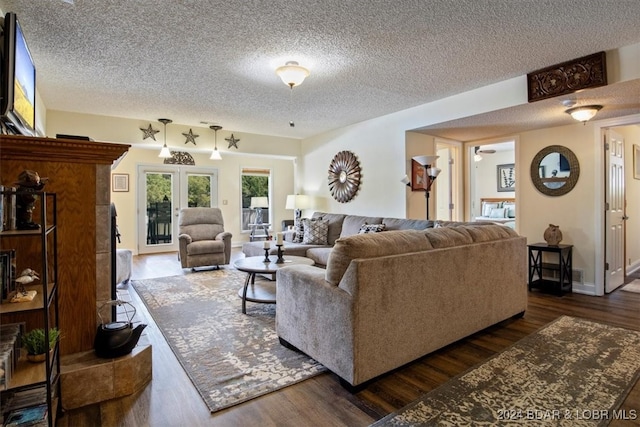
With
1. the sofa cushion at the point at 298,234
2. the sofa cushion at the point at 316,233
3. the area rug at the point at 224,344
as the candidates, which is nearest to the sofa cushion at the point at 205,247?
the area rug at the point at 224,344

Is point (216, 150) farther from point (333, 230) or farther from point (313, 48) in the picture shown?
point (313, 48)

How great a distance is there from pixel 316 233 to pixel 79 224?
3.66 meters

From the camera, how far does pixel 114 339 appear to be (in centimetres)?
200

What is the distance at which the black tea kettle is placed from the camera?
199cm

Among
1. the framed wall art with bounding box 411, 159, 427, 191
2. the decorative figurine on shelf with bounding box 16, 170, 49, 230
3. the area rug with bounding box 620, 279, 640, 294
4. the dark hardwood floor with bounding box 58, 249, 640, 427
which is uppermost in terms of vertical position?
the framed wall art with bounding box 411, 159, 427, 191

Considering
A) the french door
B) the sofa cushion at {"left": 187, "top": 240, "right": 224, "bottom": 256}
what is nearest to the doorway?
the sofa cushion at {"left": 187, "top": 240, "right": 224, "bottom": 256}

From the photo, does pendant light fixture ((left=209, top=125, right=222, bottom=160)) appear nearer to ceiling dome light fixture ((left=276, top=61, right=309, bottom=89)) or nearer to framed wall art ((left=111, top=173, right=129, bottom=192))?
framed wall art ((left=111, top=173, right=129, bottom=192))

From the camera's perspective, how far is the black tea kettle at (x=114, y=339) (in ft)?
6.51

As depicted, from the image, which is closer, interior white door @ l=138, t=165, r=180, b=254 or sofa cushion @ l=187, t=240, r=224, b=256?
sofa cushion @ l=187, t=240, r=224, b=256

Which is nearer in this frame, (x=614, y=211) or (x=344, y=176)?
(x=614, y=211)

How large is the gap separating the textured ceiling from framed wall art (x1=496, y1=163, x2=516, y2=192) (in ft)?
13.6

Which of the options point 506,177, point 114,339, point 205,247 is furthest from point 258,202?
point 114,339

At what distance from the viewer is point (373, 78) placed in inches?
141

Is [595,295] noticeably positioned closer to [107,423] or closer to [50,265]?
[107,423]
